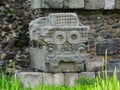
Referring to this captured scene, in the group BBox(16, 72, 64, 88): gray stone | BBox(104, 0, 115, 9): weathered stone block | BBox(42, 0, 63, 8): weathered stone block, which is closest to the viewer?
BBox(16, 72, 64, 88): gray stone

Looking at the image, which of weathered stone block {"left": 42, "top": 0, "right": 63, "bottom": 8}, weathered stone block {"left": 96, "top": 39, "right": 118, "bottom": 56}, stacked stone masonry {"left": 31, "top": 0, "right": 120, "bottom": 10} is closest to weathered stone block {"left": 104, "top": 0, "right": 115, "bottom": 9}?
stacked stone masonry {"left": 31, "top": 0, "right": 120, "bottom": 10}

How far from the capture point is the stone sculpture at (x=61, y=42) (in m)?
6.89

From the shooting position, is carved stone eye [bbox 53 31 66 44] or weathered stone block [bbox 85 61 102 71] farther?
weathered stone block [bbox 85 61 102 71]

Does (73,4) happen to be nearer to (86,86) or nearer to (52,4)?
(52,4)

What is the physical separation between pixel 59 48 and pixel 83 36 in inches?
15.1

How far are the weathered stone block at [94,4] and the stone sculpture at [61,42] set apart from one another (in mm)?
1080

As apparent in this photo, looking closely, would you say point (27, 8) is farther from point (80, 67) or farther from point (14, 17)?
point (80, 67)

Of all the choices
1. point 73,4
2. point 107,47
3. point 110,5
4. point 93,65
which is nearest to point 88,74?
point 93,65

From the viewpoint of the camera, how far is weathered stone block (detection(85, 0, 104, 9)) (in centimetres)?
808

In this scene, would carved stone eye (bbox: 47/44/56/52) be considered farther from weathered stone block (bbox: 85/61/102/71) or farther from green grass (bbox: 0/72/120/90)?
green grass (bbox: 0/72/120/90)

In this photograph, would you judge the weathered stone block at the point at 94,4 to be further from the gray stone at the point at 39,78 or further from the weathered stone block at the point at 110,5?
the gray stone at the point at 39,78

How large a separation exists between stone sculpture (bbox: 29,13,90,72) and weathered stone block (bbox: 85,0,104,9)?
1.08 m

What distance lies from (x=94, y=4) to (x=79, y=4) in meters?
0.28

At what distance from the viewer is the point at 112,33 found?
823cm
